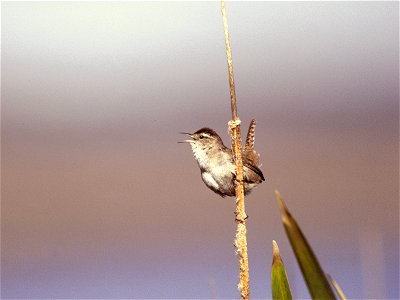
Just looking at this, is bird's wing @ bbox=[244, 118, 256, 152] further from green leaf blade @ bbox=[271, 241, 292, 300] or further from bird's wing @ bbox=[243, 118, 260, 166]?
green leaf blade @ bbox=[271, 241, 292, 300]

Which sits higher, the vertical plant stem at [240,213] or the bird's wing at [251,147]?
the bird's wing at [251,147]

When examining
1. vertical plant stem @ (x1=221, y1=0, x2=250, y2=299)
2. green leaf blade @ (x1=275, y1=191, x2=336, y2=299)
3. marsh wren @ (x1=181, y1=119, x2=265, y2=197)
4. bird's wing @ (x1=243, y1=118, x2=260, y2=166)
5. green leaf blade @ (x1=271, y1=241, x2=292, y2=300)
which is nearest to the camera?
green leaf blade @ (x1=275, y1=191, x2=336, y2=299)

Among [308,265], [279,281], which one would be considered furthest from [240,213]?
[308,265]

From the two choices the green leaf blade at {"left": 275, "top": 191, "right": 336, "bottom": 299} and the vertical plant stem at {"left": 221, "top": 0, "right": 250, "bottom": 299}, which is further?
the vertical plant stem at {"left": 221, "top": 0, "right": 250, "bottom": 299}

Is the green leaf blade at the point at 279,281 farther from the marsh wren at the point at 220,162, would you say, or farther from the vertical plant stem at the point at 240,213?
the marsh wren at the point at 220,162

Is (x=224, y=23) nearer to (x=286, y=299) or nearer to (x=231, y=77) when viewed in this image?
(x=231, y=77)

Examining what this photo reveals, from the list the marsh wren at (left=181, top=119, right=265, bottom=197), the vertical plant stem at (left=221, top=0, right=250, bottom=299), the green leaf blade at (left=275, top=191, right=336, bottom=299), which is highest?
the marsh wren at (left=181, top=119, right=265, bottom=197)

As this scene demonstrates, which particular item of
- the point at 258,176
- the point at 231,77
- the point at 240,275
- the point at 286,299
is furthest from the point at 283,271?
the point at 258,176

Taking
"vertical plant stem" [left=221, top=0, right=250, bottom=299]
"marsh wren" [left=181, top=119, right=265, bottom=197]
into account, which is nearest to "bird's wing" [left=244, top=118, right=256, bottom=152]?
"marsh wren" [left=181, top=119, right=265, bottom=197]

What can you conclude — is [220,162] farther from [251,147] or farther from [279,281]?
[279,281]

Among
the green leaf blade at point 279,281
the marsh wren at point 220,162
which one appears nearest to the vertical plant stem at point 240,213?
the green leaf blade at point 279,281
